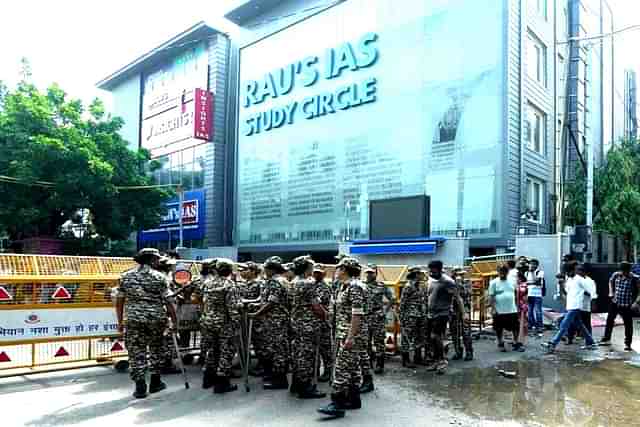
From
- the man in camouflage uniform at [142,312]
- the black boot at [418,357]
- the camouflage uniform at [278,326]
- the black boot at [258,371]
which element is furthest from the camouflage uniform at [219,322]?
the black boot at [418,357]

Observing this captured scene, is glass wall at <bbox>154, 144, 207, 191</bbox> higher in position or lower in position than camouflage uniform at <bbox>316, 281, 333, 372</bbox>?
higher

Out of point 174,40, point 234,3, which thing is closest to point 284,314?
point 234,3

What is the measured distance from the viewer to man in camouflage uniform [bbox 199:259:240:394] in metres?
6.91

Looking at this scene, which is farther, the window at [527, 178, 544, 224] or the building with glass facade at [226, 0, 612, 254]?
the window at [527, 178, 544, 224]

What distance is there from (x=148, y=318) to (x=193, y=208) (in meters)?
27.6

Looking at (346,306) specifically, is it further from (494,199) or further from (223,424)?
(494,199)

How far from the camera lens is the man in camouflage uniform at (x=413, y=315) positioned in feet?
28.6

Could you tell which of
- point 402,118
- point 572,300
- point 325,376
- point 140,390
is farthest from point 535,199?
point 140,390

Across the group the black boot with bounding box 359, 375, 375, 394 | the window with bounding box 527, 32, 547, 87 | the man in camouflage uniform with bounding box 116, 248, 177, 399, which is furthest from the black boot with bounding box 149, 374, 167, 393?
the window with bounding box 527, 32, 547, 87

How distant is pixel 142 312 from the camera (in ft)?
21.5

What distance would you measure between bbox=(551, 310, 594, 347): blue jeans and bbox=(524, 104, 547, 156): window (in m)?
11.5

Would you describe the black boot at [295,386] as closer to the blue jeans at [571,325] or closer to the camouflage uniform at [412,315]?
the camouflage uniform at [412,315]

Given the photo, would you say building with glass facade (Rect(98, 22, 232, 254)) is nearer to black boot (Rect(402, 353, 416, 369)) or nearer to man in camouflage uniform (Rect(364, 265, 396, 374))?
black boot (Rect(402, 353, 416, 369))

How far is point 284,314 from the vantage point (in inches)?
288
